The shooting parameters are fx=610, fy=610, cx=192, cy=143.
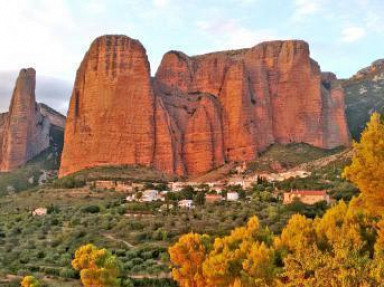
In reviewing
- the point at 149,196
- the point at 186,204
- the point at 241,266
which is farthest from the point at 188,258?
the point at 149,196

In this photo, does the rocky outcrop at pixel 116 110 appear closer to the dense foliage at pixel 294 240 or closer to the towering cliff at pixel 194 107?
the towering cliff at pixel 194 107

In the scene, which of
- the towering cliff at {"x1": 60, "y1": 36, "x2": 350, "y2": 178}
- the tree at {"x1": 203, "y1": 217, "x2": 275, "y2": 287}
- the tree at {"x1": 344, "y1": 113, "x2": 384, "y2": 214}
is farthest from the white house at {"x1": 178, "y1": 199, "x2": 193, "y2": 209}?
the tree at {"x1": 344, "y1": 113, "x2": 384, "y2": 214}

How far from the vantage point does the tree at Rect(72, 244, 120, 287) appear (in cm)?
2636

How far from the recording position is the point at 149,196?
6500 cm

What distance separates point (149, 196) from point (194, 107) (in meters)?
30.4

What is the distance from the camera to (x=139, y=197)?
65188 millimetres

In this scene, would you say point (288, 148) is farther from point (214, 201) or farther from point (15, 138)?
point (15, 138)

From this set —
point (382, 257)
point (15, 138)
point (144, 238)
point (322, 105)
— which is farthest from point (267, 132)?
point (382, 257)

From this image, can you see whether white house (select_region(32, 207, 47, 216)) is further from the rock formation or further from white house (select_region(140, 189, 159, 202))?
the rock formation

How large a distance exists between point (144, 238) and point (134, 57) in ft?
161

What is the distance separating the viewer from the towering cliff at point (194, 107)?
286 ft

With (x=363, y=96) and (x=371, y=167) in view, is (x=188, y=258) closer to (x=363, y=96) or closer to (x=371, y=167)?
(x=371, y=167)

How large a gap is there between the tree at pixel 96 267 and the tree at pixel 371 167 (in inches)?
476

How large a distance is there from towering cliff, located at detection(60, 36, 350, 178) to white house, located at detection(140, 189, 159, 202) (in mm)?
18657
